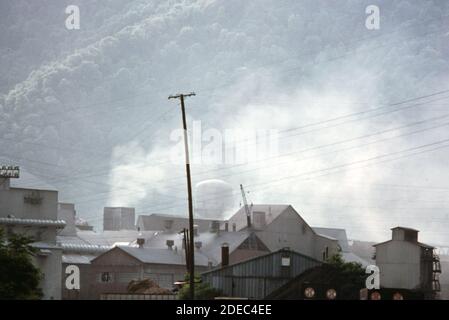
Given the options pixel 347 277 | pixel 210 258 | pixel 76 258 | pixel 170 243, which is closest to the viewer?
pixel 347 277

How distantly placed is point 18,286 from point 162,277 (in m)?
62.8

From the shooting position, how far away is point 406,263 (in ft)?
408

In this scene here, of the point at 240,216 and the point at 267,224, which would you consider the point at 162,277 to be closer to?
the point at 267,224

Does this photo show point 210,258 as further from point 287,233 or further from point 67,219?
point 67,219

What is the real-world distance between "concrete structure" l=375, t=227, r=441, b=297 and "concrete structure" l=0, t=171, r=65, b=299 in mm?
40227

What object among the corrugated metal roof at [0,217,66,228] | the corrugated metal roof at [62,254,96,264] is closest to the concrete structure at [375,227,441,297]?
the corrugated metal roof at [0,217,66,228]

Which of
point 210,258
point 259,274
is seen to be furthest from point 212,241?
point 259,274

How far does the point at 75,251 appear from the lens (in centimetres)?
14600

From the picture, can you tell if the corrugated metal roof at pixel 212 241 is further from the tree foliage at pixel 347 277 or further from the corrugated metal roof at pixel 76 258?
the tree foliage at pixel 347 277

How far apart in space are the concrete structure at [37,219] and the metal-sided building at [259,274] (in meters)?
24.3

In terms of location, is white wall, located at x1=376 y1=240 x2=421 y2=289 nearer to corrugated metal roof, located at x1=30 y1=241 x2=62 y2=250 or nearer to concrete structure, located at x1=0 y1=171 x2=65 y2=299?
concrete structure, located at x1=0 y1=171 x2=65 y2=299

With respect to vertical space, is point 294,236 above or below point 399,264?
above

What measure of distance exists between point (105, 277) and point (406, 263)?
40.1 metres
